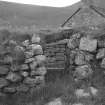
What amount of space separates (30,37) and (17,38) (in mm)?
462

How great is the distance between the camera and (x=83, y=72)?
6988 mm

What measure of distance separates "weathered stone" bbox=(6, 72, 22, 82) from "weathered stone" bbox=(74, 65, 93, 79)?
71.8 inches

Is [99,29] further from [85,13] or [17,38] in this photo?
[85,13]

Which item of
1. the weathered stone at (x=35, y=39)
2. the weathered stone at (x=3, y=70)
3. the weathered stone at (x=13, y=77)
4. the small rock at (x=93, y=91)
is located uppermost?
the weathered stone at (x=35, y=39)

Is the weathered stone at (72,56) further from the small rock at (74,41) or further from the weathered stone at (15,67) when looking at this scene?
the weathered stone at (15,67)

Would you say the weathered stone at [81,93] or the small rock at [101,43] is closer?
the weathered stone at [81,93]

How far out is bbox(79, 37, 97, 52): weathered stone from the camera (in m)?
7.06

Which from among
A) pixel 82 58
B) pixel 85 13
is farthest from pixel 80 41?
pixel 85 13

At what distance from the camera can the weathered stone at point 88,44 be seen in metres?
7.06

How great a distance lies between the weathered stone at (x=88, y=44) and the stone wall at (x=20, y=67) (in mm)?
1321

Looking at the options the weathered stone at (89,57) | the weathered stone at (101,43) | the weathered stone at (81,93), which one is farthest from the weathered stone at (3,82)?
the weathered stone at (101,43)

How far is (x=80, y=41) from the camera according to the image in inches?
288

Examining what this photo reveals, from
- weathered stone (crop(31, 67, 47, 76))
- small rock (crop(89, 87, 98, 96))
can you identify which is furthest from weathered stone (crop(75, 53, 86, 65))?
weathered stone (crop(31, 67, 47, 76))

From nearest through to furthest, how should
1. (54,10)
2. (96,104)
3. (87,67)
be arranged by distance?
(96,104) < (87,67) < (54,10)
